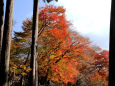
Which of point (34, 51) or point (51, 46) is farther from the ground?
point (51, 46)

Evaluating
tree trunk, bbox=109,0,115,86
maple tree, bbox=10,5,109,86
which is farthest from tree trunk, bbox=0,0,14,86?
maple tree, bbox=10,5,109,86

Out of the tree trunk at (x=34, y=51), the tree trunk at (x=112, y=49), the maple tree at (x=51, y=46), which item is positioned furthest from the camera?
the maple tree at (x=51, y=46)

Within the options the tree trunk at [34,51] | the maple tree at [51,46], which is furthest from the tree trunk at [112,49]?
the maple tree at [51,46]

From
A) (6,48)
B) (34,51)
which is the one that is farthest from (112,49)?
(34,51)

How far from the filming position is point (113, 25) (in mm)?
2166

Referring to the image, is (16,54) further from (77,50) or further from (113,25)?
(113,25)

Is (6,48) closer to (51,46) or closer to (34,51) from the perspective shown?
(34,51)

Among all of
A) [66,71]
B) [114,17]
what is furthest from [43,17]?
[114,17]

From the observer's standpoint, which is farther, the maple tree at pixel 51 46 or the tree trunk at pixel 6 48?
the maple tree at pixel 51 46

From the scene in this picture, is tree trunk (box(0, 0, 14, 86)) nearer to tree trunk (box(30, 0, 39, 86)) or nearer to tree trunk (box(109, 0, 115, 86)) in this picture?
tree trunk (box(30, 0, 39, 86))

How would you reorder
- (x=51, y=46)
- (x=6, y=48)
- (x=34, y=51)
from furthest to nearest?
(x=51, y=46)
(x=34, y=51)
(x=6, y=48)

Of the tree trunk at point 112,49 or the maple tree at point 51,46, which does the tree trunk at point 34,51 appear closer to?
the maple tree at point 51,46

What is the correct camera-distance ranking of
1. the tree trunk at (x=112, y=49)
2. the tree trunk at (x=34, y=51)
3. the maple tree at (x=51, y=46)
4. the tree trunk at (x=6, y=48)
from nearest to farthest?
the tree trunk at (x=112, y=49)
the tree trunk at (x=6, y=48)
the tree trunk at (x=34, y=51)
the maple tree at (x=51, y=46)

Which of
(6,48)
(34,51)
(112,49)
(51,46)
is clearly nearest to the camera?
(112,49)
